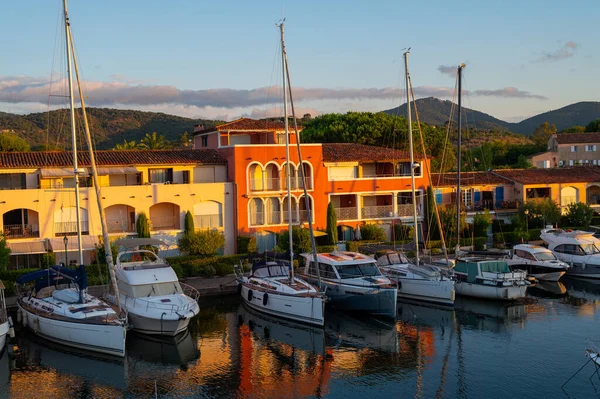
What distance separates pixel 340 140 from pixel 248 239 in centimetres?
3538

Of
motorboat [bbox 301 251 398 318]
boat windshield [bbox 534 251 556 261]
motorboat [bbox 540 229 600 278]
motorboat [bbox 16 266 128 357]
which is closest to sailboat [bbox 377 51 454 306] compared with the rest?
motorboat [bbox 301 251 398 318]

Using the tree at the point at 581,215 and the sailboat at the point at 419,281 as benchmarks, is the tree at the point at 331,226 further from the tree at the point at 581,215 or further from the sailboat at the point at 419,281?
the tree at the point at 581,215

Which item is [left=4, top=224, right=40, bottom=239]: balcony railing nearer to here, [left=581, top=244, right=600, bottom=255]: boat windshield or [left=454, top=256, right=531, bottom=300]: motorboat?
[left=454, top=256, right=531, bottom=300]: motorboat

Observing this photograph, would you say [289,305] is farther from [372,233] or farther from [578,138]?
[578,138]

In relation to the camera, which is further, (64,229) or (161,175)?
(161,175)

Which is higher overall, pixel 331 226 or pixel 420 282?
pixel 331 226

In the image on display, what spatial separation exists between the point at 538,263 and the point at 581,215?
17.0 metres

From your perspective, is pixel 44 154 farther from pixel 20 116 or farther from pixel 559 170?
pixel 20 116

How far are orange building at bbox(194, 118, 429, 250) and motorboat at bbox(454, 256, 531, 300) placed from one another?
13038mm

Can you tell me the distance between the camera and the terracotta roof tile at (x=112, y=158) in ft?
149

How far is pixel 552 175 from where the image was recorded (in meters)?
66.4

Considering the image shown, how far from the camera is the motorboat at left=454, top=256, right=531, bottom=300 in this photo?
4012cm

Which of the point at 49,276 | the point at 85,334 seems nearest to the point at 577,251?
the point at 85,334

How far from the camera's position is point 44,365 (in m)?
29.2
